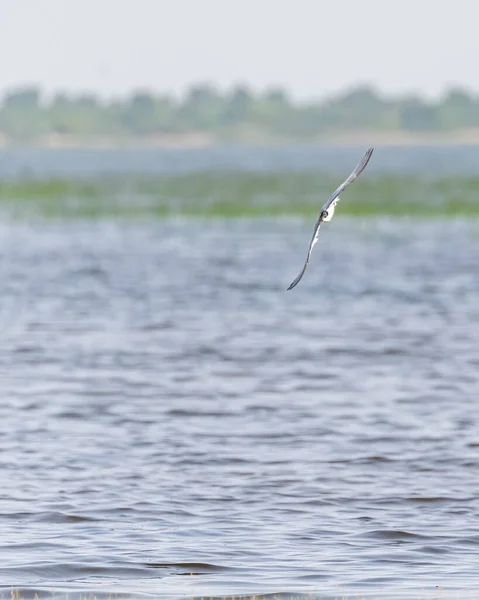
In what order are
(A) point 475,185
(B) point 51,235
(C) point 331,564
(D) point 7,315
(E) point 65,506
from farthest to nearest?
1. (A) point 475,185
2. (B) point 51,235
3. (D) point 7,315
4. (E) point 65,506
5. (C) point 331,564

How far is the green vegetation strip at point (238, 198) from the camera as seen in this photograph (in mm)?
62219

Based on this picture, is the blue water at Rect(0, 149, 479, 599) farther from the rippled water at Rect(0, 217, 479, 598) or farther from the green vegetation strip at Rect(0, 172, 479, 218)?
the green vegetation strip at Rect(0, 172, 479, 218)

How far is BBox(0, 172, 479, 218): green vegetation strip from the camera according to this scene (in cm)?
6222

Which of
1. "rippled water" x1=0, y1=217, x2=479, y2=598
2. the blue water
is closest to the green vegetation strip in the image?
the blue water

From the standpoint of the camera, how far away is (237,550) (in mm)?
13117

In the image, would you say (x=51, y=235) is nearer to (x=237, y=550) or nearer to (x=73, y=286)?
(x=73, y=286)

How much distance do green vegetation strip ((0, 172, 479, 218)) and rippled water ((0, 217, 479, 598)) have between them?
78.5 ft

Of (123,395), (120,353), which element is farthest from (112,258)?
(123,395)

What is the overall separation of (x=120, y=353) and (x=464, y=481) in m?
10.4

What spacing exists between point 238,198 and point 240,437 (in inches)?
1987

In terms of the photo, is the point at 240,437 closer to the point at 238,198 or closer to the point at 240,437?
the point at 240,437

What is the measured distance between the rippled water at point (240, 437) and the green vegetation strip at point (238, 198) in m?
23.9

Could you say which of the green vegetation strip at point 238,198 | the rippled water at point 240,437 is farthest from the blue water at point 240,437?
the green vegetation strip at point 238,198

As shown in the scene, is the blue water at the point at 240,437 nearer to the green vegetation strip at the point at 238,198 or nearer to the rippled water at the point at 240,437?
the rippled water at the point at 240,437
